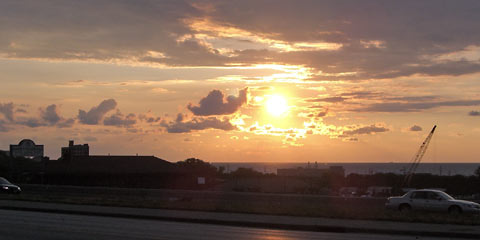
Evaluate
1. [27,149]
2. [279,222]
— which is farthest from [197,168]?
[279,222]

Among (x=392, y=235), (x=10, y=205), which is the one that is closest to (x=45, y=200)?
(x=10, y=205)

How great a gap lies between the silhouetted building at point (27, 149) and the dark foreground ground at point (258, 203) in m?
6.01

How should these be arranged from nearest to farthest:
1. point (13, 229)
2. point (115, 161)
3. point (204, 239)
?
1. point (204, 239)
2. point (13, 229)
3. point (115, 161)

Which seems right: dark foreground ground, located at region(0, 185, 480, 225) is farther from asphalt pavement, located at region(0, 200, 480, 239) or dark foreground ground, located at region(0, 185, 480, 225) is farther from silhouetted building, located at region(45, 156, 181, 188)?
silhouetted building, located at region(45, 156, 181, 188)

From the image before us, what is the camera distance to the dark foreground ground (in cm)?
2600

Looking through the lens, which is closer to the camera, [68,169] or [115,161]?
[68,169]

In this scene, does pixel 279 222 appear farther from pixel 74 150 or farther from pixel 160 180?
pixel 74 150

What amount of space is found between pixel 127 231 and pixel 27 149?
114ft

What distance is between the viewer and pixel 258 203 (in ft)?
112

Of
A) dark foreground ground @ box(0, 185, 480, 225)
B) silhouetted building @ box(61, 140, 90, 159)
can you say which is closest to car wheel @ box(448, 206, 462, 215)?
dark foreground ground @ box(0, 185, 480, 225)

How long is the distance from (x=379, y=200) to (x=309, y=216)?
779cm

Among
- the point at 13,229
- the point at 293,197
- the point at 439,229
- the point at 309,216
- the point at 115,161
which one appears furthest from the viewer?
the point at 115,161

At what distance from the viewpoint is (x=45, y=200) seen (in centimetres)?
3541

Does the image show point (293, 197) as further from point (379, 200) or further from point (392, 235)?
point (392, 235)
